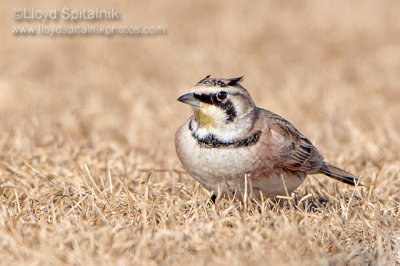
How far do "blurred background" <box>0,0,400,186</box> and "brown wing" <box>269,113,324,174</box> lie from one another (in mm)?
989

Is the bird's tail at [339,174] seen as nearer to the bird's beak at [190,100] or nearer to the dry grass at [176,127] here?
the dry grass at [176,127]

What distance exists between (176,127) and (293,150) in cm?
316

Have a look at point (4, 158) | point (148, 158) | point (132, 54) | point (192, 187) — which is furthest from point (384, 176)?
point (132, 54)

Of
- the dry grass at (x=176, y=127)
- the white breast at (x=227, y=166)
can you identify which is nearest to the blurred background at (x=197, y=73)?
the dry grass at (x=176, y=127)

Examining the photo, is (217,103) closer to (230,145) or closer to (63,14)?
(230,145)

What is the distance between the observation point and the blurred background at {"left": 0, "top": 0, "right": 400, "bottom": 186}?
7.53 metres

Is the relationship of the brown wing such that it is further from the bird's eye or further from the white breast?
the bird's eye

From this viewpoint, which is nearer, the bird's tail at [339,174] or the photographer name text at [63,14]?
the bird's tail at [339,174]

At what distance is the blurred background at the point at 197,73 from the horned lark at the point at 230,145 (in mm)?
1480

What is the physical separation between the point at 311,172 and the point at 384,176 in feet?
2.98

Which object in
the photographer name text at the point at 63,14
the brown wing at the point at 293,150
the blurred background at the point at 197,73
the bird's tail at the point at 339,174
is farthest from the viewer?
the photographer name text at the point at 63,14

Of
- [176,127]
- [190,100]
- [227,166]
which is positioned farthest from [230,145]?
[176,127]

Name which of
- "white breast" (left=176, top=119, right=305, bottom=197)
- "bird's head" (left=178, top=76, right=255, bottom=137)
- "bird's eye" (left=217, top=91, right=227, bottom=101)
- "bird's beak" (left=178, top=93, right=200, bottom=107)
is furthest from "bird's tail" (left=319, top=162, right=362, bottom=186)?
"bird's beak" (left=178, top=93, right=200, bottom=107)

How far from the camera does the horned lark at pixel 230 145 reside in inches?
187
